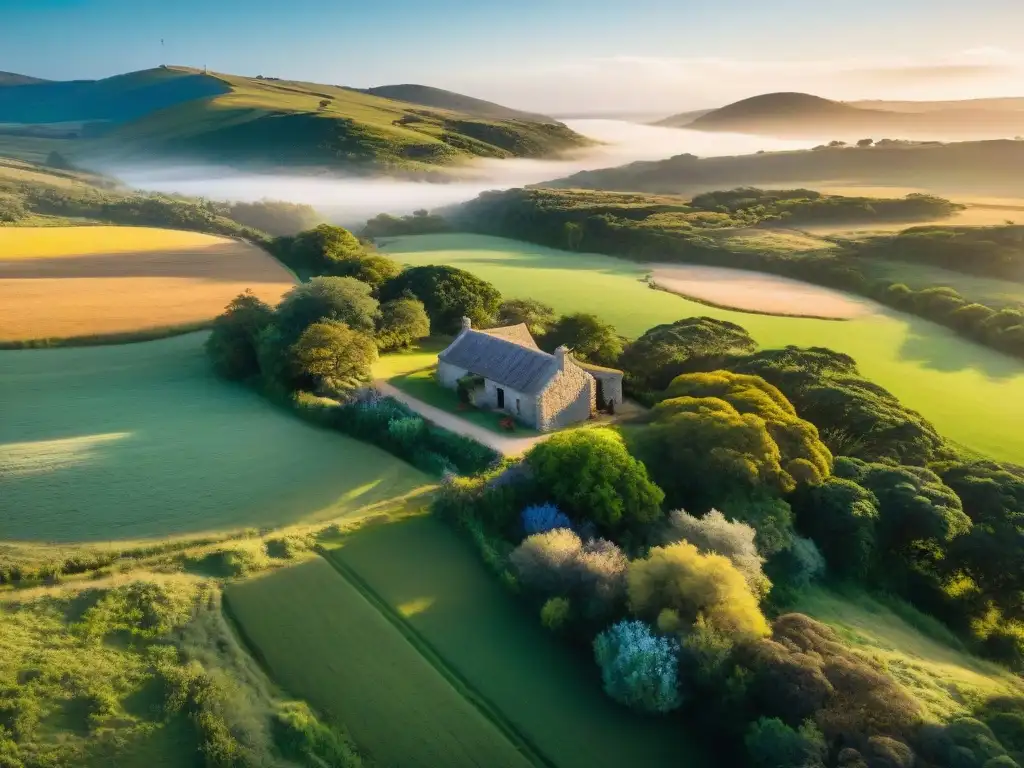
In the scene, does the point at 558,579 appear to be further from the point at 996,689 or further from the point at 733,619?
the point at 996,689

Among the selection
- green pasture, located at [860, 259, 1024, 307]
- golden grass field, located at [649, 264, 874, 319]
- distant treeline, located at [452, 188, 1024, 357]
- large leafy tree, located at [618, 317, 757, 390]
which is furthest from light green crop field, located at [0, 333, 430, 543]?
green pasture, located at [860, 259, 1024, 307]

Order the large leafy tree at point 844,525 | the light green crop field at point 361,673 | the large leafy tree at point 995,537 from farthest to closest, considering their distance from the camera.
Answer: the large leafy tree at point 844,525, the large leafy tree at point 995,537, the light green crop field at point 361,673

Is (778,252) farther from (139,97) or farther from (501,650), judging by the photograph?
(139,97)

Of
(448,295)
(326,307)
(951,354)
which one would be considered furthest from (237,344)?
(951,354)

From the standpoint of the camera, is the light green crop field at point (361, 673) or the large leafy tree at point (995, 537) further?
the large leafy tree at point (995, 537)

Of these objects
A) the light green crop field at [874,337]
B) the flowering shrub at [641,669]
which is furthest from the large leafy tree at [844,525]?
the light green crop field at [874,337]

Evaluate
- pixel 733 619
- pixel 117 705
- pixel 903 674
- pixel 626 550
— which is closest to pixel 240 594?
pixel 117 705

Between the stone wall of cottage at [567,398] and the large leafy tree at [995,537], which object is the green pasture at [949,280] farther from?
the stone wall of cottage at [567,398]
